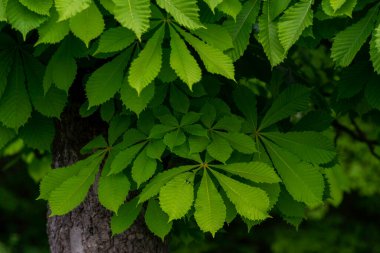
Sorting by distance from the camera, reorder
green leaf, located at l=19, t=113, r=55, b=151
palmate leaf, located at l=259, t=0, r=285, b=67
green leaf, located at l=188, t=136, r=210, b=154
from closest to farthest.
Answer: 1. palmate leaf, located at l=259, t=0, r=285, b=67
2. green leaf, located at l=188, t=136, r=210, b=154
3. green leaf, located at l=19, t=113, r=55, b=151

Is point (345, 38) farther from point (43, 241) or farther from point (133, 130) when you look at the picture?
point (43, 241)

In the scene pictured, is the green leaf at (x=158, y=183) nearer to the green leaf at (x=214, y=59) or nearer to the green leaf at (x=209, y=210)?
the green leaf at (x=209, y=210)

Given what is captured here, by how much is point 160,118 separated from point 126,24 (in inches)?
26.9

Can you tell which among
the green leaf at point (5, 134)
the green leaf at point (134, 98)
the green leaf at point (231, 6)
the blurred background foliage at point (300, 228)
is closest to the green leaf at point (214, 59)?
the green leaf at point (231, 6)

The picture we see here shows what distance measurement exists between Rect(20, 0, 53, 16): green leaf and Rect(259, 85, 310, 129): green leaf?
97cm

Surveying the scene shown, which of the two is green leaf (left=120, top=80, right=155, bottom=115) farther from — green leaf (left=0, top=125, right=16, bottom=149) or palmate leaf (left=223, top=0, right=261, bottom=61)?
green leaf (left=0, top=125, right=16, bottom=149)

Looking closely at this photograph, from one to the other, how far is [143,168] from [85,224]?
0.71 metres

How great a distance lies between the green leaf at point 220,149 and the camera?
184 cm

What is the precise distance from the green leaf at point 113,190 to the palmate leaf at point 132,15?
2.38ft

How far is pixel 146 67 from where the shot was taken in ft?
5.03

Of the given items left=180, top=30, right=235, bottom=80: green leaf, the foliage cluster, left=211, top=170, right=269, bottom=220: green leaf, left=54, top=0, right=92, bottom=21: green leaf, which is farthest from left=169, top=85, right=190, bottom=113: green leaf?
left=54, top=0, right=92, bottom=21: green leaf

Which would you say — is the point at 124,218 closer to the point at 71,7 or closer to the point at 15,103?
the point at 15,103

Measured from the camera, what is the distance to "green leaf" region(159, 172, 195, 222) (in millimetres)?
1695

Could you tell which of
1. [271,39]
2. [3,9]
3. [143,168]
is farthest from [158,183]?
[3,9]
